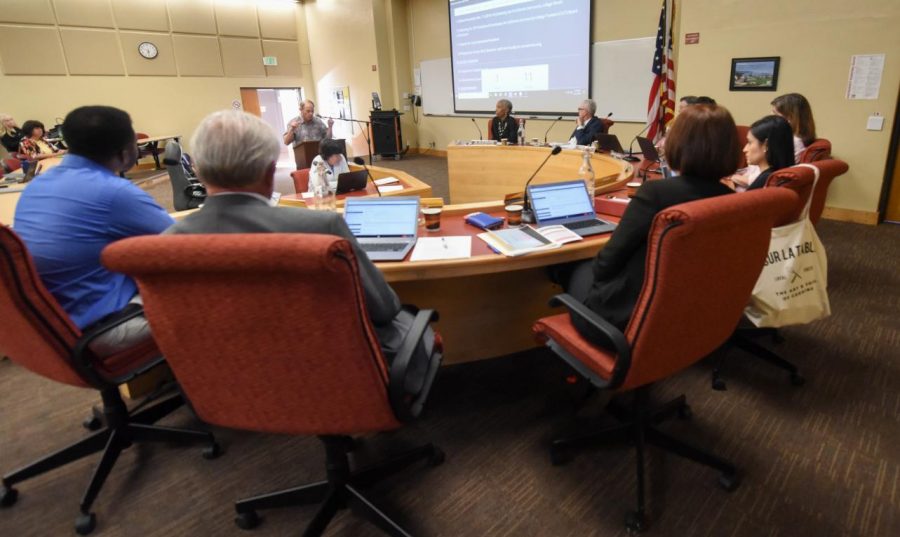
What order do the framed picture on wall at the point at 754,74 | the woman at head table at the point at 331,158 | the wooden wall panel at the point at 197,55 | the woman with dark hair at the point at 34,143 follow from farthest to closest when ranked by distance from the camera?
the wooden wall panel at the point at 197,55
the woman with dark hair at the point at 34,143
the framed picture on wall at the point at 754,74
the woman at head table at the point at 331,158

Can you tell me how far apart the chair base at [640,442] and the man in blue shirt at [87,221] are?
150cm

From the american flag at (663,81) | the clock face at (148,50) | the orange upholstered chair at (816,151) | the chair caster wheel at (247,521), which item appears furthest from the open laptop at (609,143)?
the clock face at (148,50)

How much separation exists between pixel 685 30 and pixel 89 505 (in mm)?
5833

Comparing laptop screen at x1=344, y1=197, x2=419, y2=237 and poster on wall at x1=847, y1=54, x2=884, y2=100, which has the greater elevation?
poster on wall at x1=847, y1=54, x2=884, y2=100

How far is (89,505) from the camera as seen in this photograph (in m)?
1.58

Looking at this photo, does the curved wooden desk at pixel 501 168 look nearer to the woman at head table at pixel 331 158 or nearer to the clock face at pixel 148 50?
the woman at head table at pixel 331 158

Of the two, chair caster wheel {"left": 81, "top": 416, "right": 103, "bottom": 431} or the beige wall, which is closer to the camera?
Result: chair caster wheel {"left": 81, "top": 416, "right": 103, "bottom": 431}

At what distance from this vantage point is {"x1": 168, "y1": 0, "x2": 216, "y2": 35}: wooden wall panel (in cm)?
885

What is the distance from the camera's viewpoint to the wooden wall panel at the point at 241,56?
9.52 metres

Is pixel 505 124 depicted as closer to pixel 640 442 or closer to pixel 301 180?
pixel 301 180

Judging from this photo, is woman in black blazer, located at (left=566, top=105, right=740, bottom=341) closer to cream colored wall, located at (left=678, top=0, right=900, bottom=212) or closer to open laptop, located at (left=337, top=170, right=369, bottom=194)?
open laptop, located at (left=337, top=170, right=369, bottom=194)

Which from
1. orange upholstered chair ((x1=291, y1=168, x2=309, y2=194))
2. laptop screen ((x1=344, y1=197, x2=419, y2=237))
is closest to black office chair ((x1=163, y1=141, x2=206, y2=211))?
orange upholstered chair ((x1=291, y1=168, x2=309, y2=194))

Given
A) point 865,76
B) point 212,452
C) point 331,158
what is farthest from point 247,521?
point 865,76

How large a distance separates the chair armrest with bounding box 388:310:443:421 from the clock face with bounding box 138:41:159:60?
32.8ft
